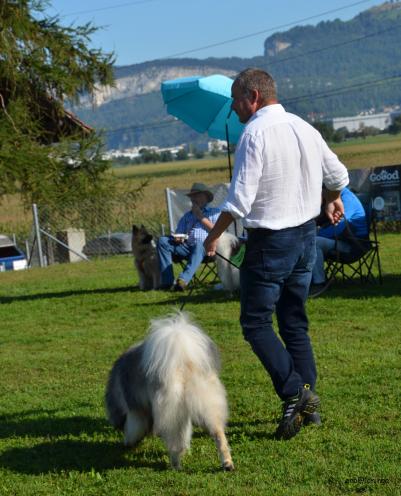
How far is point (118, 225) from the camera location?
21.7 metres

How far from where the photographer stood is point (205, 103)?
468 inches

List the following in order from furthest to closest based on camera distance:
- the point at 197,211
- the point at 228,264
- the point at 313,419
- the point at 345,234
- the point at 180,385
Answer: the point at 197,211 → the point at 228,264 → the point at 345,234 → the point at 313,419 → the point at 180,385

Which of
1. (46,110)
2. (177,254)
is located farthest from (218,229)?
(46,110)

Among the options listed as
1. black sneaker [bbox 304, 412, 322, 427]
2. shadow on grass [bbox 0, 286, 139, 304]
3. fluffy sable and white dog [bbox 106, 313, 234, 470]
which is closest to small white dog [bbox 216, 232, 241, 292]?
shadow on grass [bbox 0, 286, 139, 304]

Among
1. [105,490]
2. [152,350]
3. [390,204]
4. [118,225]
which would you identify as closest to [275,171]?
[152,350]

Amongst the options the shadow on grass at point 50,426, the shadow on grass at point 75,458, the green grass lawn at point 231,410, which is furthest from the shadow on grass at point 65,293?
the shadow on grass at point 75,458

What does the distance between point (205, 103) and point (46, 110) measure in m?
14.0

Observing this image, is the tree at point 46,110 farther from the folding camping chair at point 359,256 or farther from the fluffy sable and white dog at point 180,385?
the fluffy sable and white dog at point 180,385

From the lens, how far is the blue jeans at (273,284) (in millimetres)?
4715

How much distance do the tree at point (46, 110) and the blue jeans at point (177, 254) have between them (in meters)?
11.4

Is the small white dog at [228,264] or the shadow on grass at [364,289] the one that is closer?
the shadow on grass at [364,289]

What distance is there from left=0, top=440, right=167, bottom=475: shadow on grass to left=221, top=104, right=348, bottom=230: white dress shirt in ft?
4.62

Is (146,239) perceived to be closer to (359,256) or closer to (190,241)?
(190,241)

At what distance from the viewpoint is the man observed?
464 centimetres
